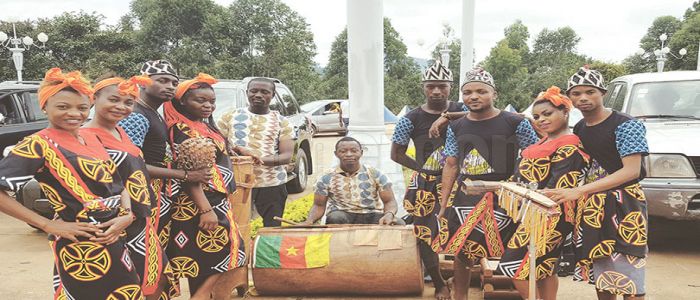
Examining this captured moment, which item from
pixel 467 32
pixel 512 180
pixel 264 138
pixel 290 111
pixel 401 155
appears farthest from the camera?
pixel 467 32

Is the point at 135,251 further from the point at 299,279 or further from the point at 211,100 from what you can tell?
the point at 299,279

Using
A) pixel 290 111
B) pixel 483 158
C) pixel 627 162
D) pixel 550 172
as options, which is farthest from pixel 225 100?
pixel 627 162

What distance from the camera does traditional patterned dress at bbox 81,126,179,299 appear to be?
2.62 meters

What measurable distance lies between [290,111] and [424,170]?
4.94 metres

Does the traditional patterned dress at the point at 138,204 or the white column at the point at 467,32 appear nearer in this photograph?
the traditional patterned dress at the point at 138,204

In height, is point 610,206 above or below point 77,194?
below

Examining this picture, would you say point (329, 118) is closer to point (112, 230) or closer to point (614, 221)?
point (614, 221)

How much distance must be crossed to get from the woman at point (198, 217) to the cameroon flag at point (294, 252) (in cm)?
88

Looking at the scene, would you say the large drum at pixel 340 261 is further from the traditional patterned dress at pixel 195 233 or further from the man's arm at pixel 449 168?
the traditional patterned dress at pixel 195 233

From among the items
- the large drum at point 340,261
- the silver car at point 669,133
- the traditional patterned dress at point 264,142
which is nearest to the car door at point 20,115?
the traditional patterned dress at point 264,142

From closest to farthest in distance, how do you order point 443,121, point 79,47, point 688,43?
point 443,121
point 79,47
point 688,43

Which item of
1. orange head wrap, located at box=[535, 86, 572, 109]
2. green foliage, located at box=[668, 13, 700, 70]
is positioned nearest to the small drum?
orange head wrap, located at box=[535, 86, 572, 109]

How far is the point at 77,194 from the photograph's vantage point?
91.2 inches

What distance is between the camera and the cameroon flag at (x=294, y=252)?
4188 millimetres
